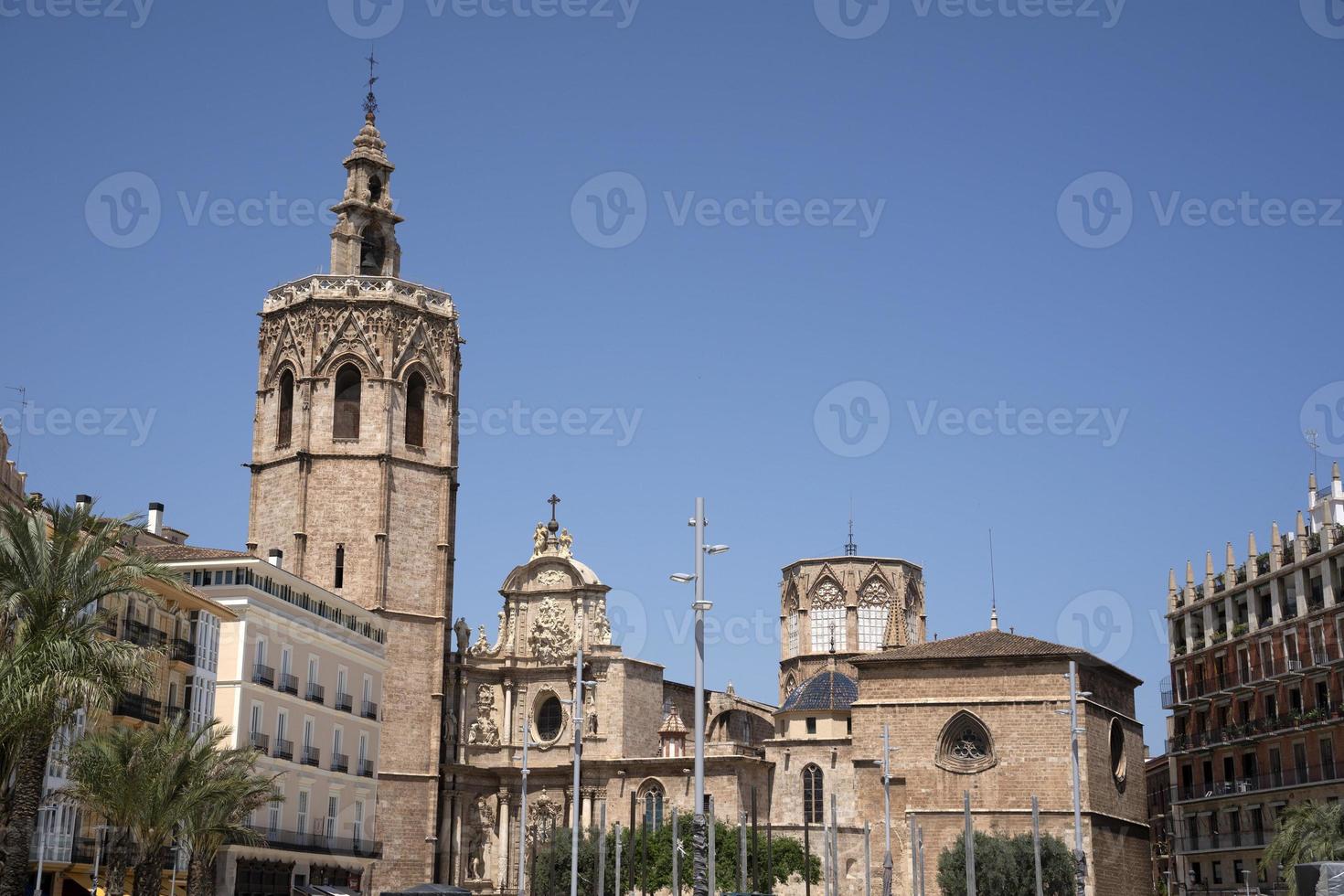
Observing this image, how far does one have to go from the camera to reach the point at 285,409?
70.1 meters

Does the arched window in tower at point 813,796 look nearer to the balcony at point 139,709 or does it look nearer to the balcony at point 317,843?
the balcony at point 317,843

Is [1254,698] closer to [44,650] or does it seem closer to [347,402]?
[347,402]

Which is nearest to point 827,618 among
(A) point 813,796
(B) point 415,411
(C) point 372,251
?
(A) point 813,796

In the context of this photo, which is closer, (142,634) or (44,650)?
(44,650)

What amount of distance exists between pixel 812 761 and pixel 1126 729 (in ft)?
44.5

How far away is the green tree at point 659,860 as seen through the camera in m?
68.4

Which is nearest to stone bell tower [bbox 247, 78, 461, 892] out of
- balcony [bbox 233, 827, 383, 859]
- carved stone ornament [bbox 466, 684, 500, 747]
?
carved stone ornament [bbox 466, 684, 500, 747]

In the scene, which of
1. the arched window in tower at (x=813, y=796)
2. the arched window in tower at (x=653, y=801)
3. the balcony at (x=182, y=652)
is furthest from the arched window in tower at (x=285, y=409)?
the arched window in tower at (x=813, y=796)

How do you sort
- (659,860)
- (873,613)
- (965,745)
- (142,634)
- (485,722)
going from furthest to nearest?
(873,613) → (485,722) → (659,860) → (965,745) → (142,634)

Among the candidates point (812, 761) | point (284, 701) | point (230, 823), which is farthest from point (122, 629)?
point (812, 761)

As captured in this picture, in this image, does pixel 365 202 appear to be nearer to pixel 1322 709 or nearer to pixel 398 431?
pixel 398 431

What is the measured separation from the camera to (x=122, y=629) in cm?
4303

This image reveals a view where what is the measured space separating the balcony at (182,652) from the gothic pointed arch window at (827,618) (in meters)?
45.0

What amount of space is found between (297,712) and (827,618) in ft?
129
